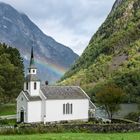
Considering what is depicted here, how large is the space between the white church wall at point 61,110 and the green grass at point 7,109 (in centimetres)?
1111

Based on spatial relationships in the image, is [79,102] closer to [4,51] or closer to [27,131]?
[4,51]

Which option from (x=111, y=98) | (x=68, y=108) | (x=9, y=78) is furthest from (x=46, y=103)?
(x=111, y=98)

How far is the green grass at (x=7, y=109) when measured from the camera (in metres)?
104

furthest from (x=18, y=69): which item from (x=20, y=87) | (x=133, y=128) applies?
(x=133, y=128)

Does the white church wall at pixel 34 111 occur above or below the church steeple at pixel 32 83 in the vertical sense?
below

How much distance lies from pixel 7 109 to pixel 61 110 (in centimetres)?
1581

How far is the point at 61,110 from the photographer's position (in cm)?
9875

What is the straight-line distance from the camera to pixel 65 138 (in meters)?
42.8

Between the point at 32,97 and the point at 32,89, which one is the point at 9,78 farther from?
the point at 32,97

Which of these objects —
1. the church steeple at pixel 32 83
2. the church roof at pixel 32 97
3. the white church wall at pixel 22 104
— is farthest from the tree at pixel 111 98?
the white church wall at pixel 22 104

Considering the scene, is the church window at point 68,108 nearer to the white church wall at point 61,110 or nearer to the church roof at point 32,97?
the white church wall at point 61,110

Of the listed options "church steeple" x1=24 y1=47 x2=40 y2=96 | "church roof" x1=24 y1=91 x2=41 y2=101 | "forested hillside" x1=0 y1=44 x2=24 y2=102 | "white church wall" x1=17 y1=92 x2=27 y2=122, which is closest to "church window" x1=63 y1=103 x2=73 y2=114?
"church roof" x1=24 y1=91 x2=41 y2=101

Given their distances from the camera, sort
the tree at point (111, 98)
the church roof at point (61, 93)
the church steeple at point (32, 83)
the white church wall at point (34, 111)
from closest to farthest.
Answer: the white church wall at point (34, 111) → the church steeple at point (32, 83) → the church roof at point (61, 93) → the tree at point (111, 98)

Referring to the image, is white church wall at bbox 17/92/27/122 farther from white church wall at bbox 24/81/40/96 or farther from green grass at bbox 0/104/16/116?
green grass at bbox 0/104/16/116
